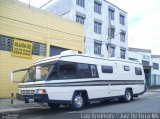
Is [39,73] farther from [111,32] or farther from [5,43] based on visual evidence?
[111,32]

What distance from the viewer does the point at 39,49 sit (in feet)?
79.2

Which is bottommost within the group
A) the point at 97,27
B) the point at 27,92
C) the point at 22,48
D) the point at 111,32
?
the point at 27,92

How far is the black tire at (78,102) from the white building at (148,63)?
34440 millimetres

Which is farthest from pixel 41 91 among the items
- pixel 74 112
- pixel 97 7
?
pixel 97 7

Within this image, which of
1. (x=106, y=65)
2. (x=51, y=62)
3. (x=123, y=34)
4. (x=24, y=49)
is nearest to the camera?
(x=51, y=62)

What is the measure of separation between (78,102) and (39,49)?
33.6 ft

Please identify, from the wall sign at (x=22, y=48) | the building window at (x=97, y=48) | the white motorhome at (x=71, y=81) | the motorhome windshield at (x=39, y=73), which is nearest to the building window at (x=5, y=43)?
the wall sign at (x=22, y=48)

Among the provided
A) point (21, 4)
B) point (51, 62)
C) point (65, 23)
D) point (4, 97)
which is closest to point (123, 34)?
point (65, 23)

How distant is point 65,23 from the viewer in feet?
88.4

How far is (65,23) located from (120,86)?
10332 millimetres

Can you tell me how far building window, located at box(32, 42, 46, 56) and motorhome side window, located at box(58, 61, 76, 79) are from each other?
936cm

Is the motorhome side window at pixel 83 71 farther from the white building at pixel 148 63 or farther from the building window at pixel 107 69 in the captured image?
the white building at pixel 148 63

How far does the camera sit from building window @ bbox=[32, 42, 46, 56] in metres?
23.6

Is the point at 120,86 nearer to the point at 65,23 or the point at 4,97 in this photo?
the point at 4,97
